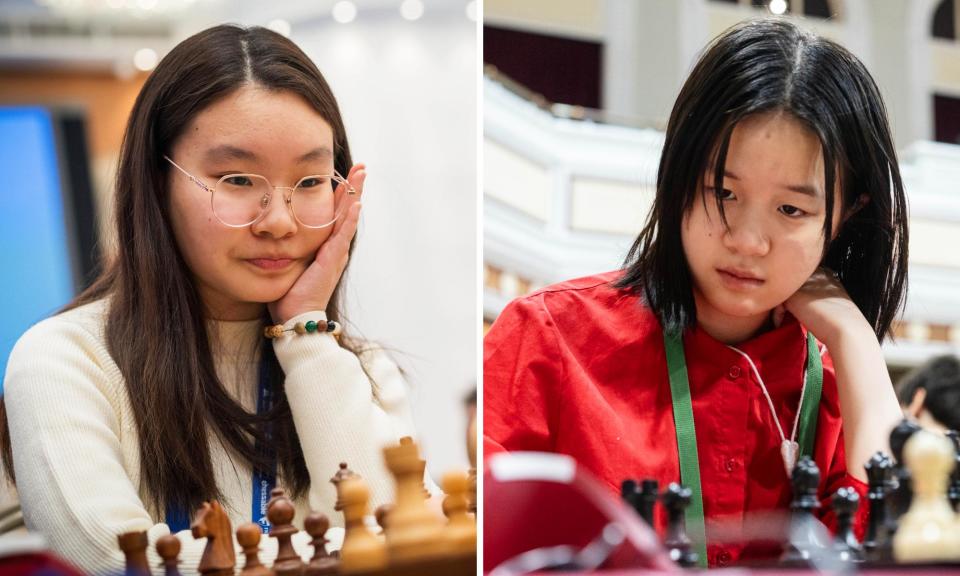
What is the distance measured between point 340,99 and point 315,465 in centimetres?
54

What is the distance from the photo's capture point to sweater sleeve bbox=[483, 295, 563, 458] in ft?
5.90

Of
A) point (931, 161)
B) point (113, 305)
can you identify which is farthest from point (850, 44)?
point (113, 305)

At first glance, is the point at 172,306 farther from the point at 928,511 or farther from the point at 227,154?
the point at 928,511

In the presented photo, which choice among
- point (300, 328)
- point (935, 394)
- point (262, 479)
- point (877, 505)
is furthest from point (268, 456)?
point (935, 394)

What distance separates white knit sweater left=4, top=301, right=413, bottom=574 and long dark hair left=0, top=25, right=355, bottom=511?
22mm

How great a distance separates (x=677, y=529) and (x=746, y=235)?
461 millimetres

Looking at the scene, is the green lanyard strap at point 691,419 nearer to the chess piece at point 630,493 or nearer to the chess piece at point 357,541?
the chess piece at point 630,493

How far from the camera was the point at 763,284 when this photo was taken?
1.83m

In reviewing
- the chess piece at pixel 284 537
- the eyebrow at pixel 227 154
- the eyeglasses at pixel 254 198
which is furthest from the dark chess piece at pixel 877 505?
the eyebrow at pixel 227 154

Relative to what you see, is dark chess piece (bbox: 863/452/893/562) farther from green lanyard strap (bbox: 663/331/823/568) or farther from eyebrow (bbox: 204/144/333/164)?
eyebrow (bbox: 204/144/333/164)

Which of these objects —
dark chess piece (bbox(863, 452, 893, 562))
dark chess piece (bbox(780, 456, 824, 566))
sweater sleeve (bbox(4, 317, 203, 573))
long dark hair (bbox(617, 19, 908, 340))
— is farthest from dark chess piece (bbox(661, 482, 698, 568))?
sweater sleeve (bbox(4, 317, 203, 573))

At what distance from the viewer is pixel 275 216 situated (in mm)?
1710

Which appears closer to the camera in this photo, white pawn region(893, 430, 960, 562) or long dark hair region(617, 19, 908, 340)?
white pawn region(893, 430, 960, 562)

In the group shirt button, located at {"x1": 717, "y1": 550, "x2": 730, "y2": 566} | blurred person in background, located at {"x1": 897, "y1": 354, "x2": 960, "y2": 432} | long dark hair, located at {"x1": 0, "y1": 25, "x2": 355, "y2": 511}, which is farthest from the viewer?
blurred person in background, located at {"x1": 897, "y1": 354, "x2": 960, "y2": 432}
